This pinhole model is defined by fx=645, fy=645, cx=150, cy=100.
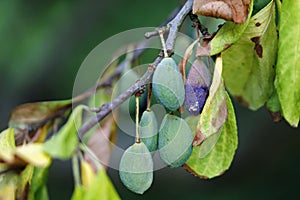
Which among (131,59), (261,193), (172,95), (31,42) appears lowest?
(261,193)

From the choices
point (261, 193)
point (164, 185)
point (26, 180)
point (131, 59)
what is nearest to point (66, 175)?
point (164, 185)

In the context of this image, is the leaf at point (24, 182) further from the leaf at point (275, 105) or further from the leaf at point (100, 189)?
the leaf at point (275, 105)

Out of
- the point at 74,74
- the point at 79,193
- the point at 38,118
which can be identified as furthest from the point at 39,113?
the point at 74,74

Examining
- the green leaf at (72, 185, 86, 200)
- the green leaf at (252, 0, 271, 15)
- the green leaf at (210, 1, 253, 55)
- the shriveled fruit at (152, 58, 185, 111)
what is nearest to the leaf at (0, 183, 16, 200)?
the green leaf at (72, 185, 86, 200)

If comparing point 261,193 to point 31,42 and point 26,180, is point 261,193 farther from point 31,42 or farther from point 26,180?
point 26,180

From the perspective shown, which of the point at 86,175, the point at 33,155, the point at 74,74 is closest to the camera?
the point at 33,155

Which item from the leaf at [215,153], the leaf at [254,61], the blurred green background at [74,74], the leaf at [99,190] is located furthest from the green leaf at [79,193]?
the blurred green background at [74,74]

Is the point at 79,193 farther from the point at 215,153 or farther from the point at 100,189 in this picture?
the point at 215,153
